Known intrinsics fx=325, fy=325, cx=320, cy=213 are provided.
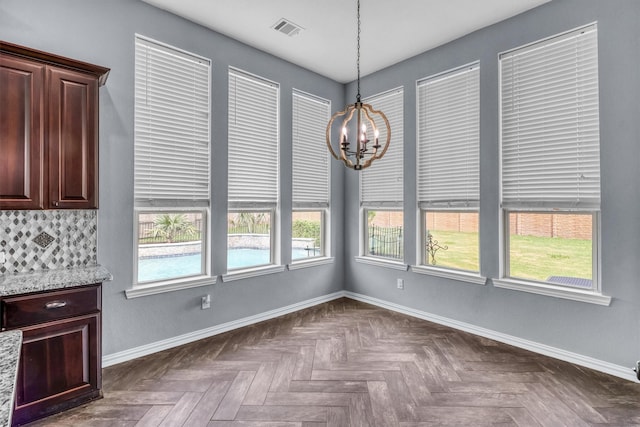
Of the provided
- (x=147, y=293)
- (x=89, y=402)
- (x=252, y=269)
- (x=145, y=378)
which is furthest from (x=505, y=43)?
(x=89, y=402)

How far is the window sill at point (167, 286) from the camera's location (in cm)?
309

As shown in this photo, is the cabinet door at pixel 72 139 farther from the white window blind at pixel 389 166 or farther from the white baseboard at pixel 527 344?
the white baseboard at pixel 527 344

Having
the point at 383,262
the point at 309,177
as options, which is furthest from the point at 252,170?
the point at 383,262

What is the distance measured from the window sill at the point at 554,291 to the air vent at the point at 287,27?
352 cm

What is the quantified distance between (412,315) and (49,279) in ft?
12.5

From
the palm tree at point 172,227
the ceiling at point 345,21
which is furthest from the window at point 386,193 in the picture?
the palm tree at point 172,227

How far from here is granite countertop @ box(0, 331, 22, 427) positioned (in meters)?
0.78

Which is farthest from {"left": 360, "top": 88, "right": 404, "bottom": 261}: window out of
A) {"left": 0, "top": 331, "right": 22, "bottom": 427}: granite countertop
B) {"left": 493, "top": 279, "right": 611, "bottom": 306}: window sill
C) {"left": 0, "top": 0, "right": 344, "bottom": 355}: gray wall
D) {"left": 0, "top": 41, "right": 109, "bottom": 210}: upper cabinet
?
{"left": 0, "top": 331, "right": 22, "bottom": 427}: granite countertop

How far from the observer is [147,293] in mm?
3162

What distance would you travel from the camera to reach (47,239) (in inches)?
104

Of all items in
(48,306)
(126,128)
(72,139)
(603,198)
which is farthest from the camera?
(126,128)

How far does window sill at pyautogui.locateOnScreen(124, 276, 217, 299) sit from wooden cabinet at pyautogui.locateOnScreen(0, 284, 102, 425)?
646 millimetres

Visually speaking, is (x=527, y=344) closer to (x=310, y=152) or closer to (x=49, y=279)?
(x=310, y=152)

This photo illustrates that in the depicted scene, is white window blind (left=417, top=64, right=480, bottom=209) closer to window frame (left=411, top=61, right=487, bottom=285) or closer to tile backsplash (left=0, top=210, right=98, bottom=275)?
window frame (left=411, top=61, right=487, bottom=285)
